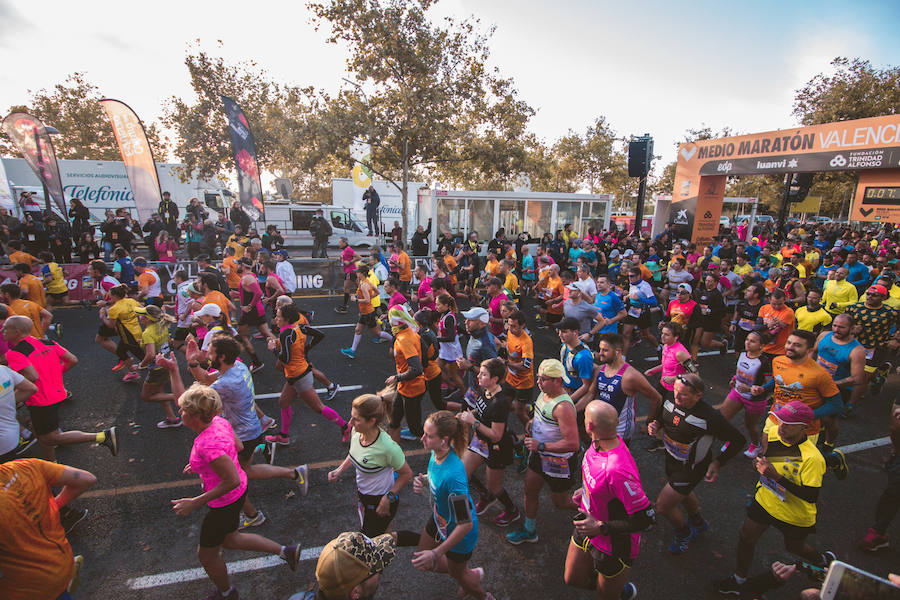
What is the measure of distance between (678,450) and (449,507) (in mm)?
2294

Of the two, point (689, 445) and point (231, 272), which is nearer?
point (689, 445)

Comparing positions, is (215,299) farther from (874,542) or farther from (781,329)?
(781,329)

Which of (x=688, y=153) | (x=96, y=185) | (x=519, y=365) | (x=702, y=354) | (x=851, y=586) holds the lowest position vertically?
(x=702, y=354)

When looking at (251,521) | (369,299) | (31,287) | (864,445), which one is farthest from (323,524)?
(31,287)

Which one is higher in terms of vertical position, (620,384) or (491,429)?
(620,384)

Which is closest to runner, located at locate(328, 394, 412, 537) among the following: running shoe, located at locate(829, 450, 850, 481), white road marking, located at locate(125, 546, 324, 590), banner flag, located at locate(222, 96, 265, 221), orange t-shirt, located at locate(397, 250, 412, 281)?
white road marking, located at locate(125, 546, 324, 590)

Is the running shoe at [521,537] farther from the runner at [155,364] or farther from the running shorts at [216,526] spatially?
the runner at [155,364]

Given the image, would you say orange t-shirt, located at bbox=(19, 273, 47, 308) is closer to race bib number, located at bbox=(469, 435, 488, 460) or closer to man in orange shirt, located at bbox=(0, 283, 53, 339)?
man in orange shirt, located at bbox=(0, 283, 53, 339)

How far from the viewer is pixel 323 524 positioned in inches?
164

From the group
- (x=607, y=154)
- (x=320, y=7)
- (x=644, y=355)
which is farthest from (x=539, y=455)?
(x=607, y=154)

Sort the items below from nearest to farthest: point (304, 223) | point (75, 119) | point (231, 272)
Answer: point (231, 272), point (304, 223), point (75, 119)

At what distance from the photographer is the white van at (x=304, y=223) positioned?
69.4 ft

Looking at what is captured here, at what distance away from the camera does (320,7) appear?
16.1 m

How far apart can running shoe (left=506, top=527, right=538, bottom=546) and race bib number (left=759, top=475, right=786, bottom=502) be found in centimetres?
198
